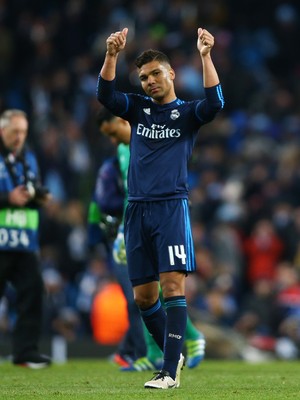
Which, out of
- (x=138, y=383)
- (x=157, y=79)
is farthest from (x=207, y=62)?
(x=138, y=383)

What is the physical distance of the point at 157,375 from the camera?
27.0 ft

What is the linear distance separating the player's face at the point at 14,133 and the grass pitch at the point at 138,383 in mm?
2059

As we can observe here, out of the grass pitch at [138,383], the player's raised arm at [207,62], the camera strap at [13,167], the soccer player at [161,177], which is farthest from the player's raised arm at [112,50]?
the camera strap at [13,167]

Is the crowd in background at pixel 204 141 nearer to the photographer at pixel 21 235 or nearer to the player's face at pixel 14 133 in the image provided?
the photographer at pixel 21 235

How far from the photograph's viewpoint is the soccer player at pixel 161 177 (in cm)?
828

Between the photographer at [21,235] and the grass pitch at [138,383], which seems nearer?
the grass pitch at [138,383]

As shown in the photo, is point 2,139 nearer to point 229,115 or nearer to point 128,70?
point 128,70

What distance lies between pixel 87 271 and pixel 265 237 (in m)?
2.61

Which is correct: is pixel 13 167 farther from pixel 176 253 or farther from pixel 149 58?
pixel 176 253

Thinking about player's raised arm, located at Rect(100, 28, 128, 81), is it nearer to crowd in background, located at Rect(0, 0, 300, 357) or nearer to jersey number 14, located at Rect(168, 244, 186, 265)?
jersey number 14, located at Rect(168, 244, 186, 265)

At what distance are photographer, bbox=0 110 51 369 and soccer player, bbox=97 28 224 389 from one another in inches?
105

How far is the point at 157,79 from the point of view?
851cm

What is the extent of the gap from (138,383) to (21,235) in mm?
2624

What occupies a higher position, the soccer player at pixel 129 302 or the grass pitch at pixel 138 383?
the soccer player at pixel 129 302
